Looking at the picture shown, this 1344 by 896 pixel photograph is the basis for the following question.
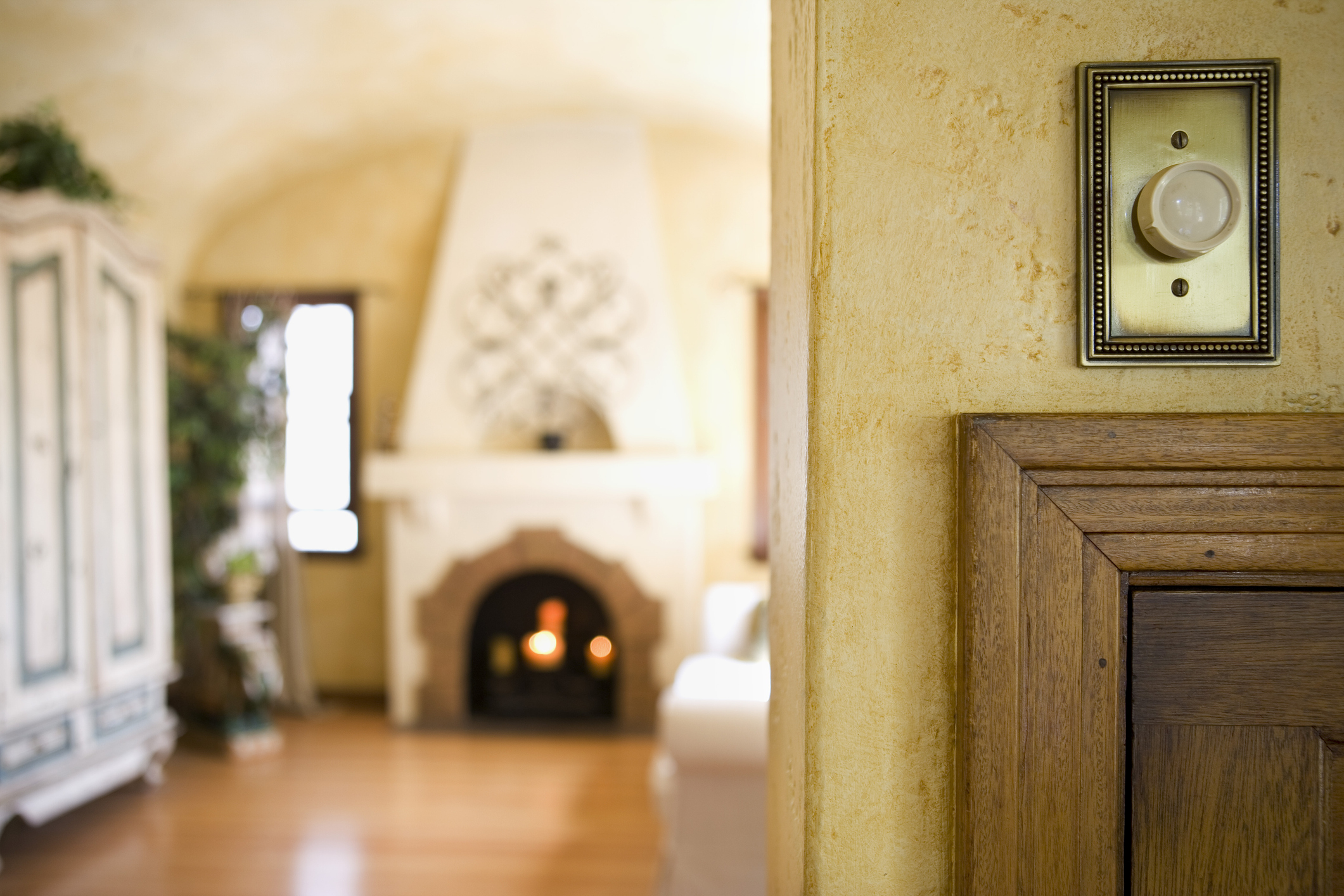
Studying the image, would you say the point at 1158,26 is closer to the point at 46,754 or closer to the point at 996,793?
the point at 996,793

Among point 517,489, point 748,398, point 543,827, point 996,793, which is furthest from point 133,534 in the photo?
point 996,793

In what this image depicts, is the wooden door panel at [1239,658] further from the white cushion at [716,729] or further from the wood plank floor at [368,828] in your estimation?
the wood plank floor at [368,828]

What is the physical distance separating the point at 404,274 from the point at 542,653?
2.22 metres

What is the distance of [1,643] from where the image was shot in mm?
2693

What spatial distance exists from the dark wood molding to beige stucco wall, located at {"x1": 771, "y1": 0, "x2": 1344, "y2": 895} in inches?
140

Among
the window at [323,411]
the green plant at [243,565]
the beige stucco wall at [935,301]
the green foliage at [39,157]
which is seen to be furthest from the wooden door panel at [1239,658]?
the window at [323,411]

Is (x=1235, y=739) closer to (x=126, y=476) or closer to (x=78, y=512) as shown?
(x=78, y=512)

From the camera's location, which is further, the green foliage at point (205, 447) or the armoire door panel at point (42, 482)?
the green foliage at point (205, 447)

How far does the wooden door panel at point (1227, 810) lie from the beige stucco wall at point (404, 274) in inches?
151

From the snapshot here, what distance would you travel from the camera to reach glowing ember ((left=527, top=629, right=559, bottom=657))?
175 inches

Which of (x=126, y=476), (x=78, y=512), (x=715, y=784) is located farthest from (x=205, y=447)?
(x=715, y=784)

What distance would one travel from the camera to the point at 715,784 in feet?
7.23

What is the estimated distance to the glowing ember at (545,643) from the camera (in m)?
4.45

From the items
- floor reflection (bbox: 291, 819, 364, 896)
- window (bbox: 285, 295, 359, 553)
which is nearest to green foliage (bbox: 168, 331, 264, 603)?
window (bbox: 285, 295, 359, 553)
